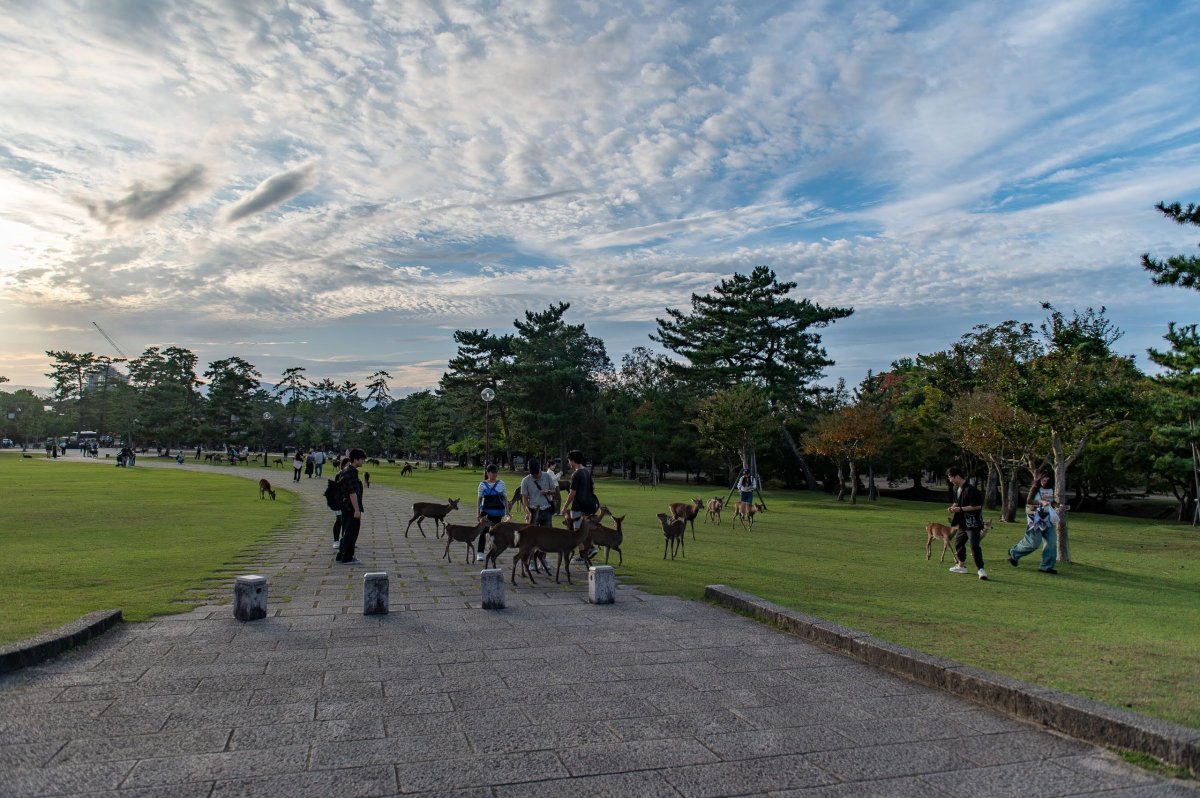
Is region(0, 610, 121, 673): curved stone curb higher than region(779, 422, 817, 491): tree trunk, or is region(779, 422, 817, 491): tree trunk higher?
region(779, 422, 817, 491): tree trunk

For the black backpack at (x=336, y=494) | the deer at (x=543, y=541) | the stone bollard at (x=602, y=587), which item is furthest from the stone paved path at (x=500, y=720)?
the black backpack at (x=336, y=494)

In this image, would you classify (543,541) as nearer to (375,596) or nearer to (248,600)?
(375,596)

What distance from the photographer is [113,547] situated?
11.8 metres

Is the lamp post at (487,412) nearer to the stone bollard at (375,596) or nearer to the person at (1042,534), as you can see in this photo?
the person at (1042,534)

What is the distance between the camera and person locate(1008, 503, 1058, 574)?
11609 millimetres

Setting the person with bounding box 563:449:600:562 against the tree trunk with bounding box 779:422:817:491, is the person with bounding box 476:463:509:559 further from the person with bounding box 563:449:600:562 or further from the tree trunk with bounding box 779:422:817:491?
the tree trunk with bounding box 779:422:817:491

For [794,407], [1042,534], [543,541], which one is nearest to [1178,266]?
[1042,534]

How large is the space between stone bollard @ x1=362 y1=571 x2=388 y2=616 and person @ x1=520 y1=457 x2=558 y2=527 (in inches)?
154

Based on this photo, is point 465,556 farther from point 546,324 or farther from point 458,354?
point 458,354

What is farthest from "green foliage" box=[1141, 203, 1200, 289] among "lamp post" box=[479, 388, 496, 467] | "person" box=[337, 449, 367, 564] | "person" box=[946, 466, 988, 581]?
"lamp post" box=[479, 388, 496, 467]

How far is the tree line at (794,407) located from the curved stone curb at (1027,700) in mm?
9859

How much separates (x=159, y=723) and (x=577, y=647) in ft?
9.35

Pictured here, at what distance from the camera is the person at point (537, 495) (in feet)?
35.8

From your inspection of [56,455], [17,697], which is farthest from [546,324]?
[17,697]
